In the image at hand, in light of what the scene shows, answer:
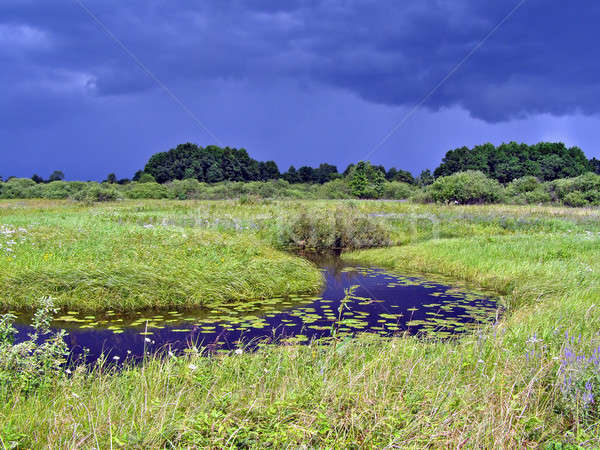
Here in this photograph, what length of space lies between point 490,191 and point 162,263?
1233 inches

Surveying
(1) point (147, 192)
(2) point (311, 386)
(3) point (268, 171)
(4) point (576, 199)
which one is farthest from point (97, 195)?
(4) point (576, 199)

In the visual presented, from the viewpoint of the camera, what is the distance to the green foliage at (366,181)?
46.3 meters

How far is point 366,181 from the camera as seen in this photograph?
46.6 metres

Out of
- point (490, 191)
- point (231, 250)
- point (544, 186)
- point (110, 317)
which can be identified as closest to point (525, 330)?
point (110, 317)

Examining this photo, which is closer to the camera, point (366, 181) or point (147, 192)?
A: point (147, 192)

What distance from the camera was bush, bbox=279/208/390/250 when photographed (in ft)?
54.9

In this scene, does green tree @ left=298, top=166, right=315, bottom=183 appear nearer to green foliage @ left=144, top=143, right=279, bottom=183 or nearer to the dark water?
green foliage @ left=144, top=143, right=279, bottom=183

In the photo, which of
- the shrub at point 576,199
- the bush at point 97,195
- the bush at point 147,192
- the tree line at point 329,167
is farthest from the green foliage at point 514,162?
the bush at point 97,195

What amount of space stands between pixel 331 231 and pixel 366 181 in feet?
101

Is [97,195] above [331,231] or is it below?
above

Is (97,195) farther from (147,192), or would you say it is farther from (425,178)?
(425,178)

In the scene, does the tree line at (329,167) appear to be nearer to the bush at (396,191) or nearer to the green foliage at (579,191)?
the bush at (396,191)

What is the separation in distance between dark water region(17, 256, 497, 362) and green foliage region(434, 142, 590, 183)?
54.2m

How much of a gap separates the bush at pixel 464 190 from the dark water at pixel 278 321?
25.9 m
